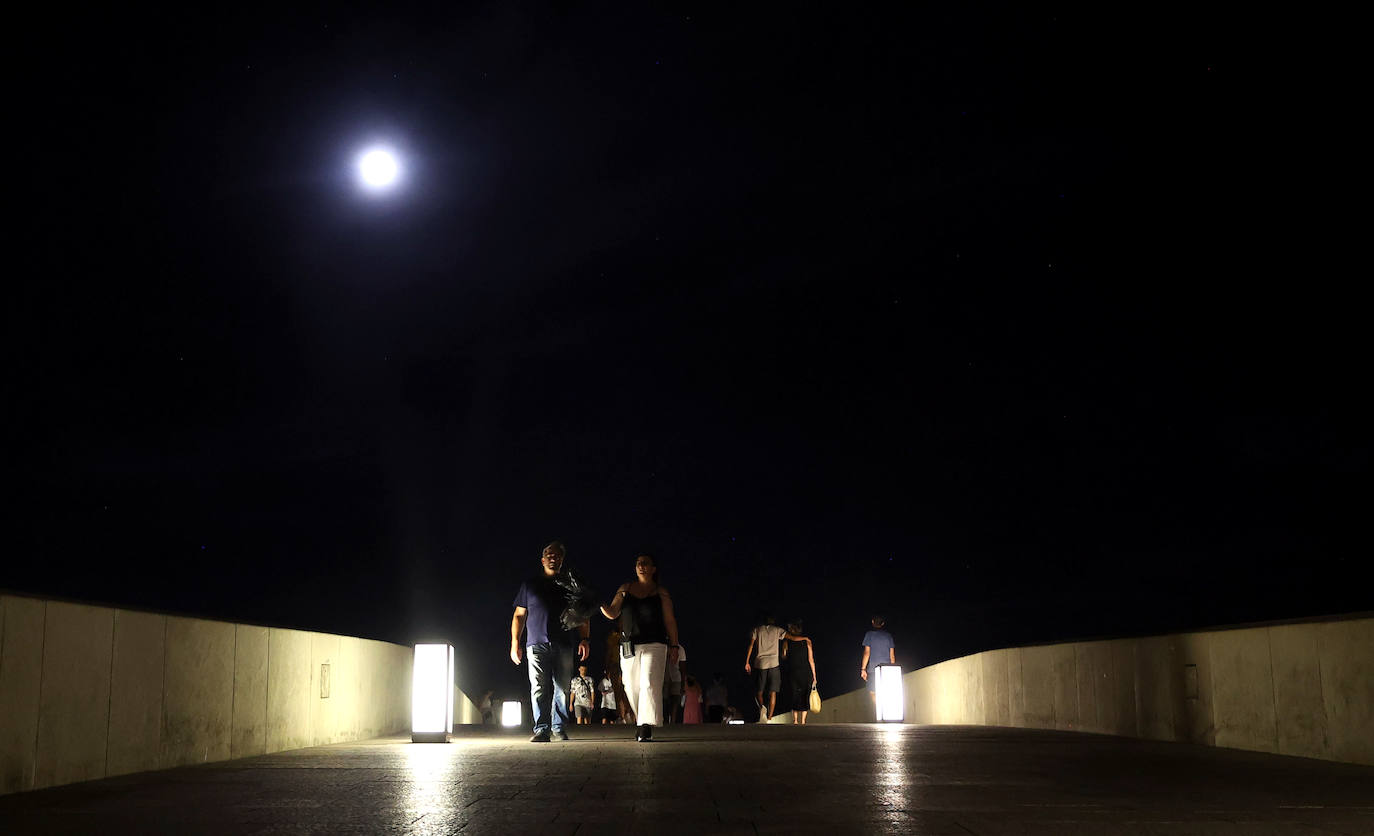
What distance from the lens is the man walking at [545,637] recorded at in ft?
47.7

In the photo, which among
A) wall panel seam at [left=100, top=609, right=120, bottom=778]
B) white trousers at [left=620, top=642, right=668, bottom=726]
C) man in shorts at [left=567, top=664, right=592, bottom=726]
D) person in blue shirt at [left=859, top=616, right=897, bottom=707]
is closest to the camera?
wall panel seam at [left=100, top=609, right=120, bottom=778]

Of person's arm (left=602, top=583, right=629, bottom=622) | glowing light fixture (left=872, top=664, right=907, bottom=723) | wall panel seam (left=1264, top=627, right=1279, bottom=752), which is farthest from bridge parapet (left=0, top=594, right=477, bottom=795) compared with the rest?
glowing light fixture (left=872, top=664, right=907, bottom=723)

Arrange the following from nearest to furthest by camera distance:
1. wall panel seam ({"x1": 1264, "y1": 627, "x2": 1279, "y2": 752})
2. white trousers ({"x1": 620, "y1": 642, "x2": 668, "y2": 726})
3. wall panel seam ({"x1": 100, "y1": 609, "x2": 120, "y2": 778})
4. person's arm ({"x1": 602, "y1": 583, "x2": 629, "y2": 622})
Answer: wall panel seam ({"x1": 100, "y1": 609, "x2": 120, "y2": 778}) < wall panel seam ({"x1": 1264, "y1": 627, "x2": 1279, "y2": 752}) < white trousers ({"x1": 620, "y1": 642, "x2": 668, "y2": 726}) < person's arm ({"x1": 602, "y1": 583, "x2": 629, "y2": 622})

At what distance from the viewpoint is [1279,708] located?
1207 cm

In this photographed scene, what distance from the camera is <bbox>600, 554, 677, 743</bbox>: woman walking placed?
14734 millimetres

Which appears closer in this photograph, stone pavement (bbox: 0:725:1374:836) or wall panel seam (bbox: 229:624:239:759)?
stone pavement (bbox: 0:725:1374:836)

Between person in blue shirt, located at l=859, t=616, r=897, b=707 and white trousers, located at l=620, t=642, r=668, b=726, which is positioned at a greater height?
person in blue shirt, located at l=859, t=616, r=897, b=707

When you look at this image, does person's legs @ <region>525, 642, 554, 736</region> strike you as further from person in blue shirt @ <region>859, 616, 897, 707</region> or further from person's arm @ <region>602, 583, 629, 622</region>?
person in blue shirt @ <region>859, 616, 897, 707</region>

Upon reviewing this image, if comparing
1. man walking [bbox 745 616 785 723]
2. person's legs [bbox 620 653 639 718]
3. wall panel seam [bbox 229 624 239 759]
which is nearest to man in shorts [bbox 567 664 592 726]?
man walking [bbox 745 616 785 723]

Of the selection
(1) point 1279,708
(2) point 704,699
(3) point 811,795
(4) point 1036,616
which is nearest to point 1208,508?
(4) point 1036,616

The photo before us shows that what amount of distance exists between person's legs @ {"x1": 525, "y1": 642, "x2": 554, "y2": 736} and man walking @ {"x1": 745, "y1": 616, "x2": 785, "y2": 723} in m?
10.6

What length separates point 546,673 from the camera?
14641mm

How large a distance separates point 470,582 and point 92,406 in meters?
20.6

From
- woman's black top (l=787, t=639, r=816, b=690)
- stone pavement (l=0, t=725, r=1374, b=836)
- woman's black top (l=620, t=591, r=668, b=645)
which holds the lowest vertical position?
stone pavement (l=0, t=725, r=1374, b=836)
